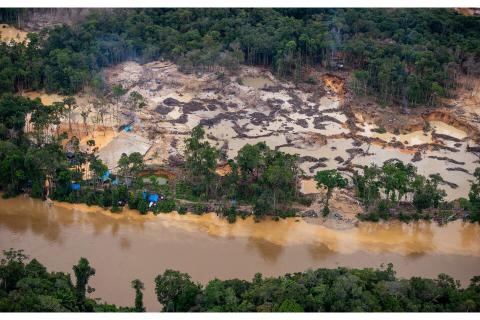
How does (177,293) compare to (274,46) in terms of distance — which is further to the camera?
(274,46)

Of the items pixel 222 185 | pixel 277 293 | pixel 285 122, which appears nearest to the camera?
pixel 277 293

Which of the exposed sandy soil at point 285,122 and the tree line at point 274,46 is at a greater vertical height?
the tree line at point 274,46

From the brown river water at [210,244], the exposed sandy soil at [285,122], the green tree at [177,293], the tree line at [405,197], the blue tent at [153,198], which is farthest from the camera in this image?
the exposed sandy soil at [285,122]

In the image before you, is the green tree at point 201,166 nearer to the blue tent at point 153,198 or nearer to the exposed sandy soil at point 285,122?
the exposed sandy soil at point 285,122

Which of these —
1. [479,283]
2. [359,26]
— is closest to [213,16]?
[359,26]

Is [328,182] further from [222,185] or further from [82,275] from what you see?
[82,275]

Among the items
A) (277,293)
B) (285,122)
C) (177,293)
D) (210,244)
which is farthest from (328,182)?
(177,293)

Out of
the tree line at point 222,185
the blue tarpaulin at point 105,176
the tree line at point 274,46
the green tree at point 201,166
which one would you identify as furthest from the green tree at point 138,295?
the tree line at point 274,46
